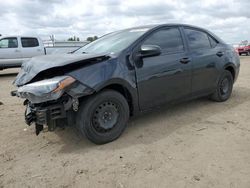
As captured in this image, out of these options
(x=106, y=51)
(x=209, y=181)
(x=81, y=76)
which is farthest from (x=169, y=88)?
(x=209, y=181)

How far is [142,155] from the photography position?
3.29 m

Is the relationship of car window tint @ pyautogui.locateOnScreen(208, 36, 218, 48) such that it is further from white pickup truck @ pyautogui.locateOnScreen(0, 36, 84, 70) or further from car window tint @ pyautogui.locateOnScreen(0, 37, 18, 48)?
car window tint @ pyautogui.locateOnScreen(0, 37, 18, 48)

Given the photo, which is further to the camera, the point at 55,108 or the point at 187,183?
the point at 55,108

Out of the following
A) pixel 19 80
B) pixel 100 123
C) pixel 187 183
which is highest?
pixel 19 80

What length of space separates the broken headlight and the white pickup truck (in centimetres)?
915

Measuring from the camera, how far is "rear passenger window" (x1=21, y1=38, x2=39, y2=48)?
41.8 ft

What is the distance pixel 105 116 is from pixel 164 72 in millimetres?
1253

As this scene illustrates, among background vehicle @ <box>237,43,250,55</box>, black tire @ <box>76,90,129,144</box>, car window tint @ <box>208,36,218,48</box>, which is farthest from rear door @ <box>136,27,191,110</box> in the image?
background vehicle @ <box>237,43,250,55</box>

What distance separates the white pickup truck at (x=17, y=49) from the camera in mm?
12211

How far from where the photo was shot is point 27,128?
4.29 m

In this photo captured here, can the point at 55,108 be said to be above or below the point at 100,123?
above

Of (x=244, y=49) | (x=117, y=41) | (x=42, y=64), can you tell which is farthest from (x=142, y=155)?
(x=244, y=49)

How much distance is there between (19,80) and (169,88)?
7.62ft

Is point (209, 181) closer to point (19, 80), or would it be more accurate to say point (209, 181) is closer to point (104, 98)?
point (104, 98)
